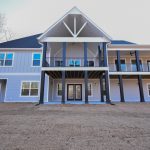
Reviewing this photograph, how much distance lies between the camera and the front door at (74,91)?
14295 millimetres

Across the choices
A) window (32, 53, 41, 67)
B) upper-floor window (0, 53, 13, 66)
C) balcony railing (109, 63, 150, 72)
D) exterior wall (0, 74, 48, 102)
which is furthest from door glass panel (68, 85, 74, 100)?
upper-floor window (0, 53, 13, 66)

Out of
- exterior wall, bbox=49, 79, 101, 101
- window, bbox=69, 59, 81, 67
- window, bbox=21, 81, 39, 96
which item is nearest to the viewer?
window, bbox=21, 81, 39, 96

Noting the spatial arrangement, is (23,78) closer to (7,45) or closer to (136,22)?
(7,45)

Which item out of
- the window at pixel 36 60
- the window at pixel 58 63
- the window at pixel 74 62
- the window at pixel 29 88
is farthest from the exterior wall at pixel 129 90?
the window at pixel 36 60

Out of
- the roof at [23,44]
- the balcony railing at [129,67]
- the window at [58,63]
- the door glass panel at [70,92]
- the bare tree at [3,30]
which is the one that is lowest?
the door glass panel at [70,92]

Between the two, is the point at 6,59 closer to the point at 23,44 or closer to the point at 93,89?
the point at 23,44

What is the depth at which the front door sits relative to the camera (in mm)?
14295

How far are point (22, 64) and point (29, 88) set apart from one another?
278 centimetres

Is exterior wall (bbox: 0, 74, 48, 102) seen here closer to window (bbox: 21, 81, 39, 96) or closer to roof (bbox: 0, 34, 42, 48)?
window (bbox: 21, 81, 39, 96)

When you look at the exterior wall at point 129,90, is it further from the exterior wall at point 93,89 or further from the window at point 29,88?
the window at point 29,88

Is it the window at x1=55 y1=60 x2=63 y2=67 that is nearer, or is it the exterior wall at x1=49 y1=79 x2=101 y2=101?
the exterior wall at x1=49 y1=79 x2=101 y2=101

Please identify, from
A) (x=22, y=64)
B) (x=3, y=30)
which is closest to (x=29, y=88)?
(x=22, y=64)

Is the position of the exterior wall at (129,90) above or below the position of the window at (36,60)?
below

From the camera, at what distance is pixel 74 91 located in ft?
47.3
